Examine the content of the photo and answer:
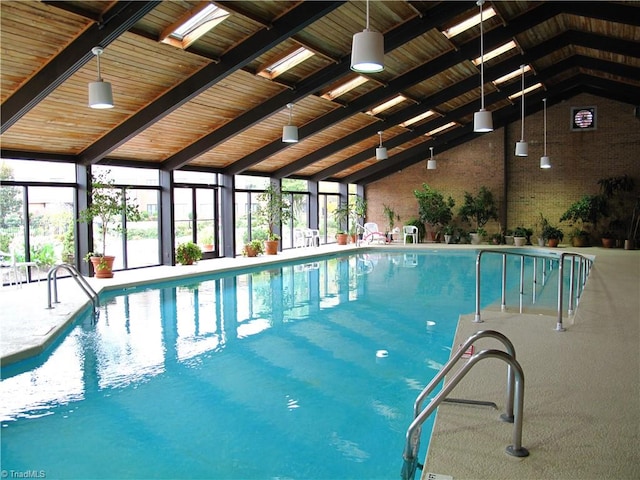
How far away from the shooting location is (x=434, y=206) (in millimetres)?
17547

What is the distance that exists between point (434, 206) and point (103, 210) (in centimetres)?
1110

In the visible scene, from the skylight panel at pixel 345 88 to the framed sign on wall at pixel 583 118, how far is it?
363 inches

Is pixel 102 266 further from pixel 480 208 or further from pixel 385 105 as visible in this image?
pixel 480 208

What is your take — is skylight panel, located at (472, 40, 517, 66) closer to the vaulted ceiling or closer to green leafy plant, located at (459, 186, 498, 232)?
the vaulted ceiling

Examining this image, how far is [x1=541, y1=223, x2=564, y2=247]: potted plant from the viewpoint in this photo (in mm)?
15859

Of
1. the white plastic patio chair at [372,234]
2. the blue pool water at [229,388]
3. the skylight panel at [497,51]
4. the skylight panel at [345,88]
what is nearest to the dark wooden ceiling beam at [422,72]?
the skylight panel at [345,88]

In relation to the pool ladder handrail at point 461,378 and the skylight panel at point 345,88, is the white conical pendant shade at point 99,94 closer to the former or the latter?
the pool ladder handrail at point 461,378

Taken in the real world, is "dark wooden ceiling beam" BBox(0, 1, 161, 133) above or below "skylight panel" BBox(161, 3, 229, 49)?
below

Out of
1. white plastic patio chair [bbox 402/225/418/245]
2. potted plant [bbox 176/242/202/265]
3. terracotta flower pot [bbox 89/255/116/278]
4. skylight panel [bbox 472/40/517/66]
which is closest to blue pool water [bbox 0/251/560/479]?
terracotta flower pot [bbox 89/255/116/278]

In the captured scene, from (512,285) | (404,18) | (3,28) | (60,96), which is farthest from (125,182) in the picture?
(512,285)

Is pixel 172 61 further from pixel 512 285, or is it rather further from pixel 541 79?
pixel 541 79

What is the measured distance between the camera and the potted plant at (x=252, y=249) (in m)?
13.7

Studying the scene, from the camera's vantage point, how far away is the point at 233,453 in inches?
131

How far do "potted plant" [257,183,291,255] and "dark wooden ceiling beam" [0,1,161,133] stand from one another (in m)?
7.36
